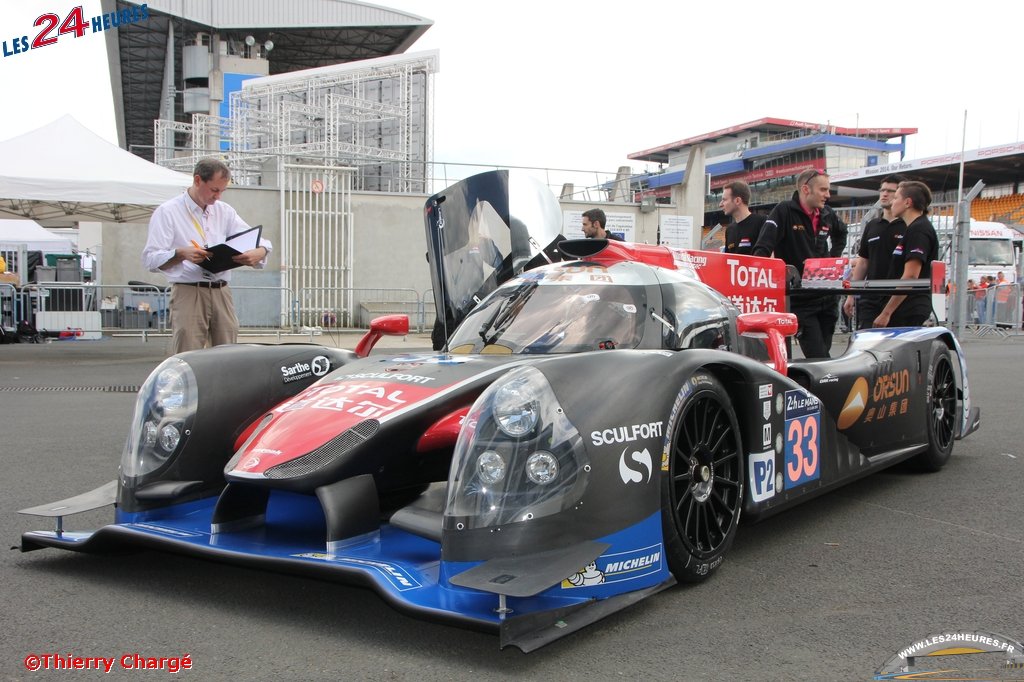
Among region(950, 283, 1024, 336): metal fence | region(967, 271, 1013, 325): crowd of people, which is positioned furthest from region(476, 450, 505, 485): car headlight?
region(967, 271, 1013, 325): crowd of people

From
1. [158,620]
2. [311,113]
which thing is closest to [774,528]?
[158,620]

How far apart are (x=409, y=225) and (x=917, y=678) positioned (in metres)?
17.3

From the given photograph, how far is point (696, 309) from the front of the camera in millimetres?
4148

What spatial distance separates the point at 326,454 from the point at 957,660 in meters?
1.98

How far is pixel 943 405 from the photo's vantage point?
5.50 meters

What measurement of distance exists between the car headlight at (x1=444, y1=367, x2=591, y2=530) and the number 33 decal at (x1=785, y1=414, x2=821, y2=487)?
1.35 meters

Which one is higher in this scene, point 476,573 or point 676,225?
point 676,225

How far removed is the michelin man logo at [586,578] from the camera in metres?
2.65

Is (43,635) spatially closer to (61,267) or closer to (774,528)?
(774,528)

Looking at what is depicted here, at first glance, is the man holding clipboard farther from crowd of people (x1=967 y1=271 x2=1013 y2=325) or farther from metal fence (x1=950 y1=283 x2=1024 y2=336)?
crowd of people (x1=967 y1=271 x2=1013 y2=325)

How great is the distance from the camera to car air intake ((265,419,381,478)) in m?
2.99

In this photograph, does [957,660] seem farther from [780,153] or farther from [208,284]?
[780,153]

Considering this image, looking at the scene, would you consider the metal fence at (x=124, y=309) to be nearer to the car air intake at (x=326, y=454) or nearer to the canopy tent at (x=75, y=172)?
the canopy tent at (x=75, y=172)

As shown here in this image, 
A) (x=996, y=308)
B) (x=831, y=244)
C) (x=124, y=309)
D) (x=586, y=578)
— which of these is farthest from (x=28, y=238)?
(x=996, y=308)
